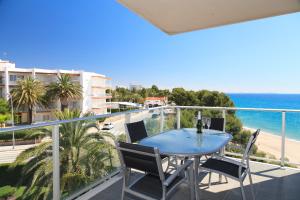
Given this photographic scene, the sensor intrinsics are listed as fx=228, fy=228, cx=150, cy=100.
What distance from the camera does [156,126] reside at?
4.86 meters

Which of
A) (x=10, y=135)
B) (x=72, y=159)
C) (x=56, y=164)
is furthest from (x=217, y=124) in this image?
(x=10, y=135)

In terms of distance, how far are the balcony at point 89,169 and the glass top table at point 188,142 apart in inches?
26.1

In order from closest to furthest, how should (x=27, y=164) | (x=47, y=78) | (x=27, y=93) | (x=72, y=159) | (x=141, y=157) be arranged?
(x=141, y=157)
(x=27, y=164)
(x=72, y=159)
(x=27, y=93)
(x=47, y=78)

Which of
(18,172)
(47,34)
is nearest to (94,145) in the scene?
(18,172)

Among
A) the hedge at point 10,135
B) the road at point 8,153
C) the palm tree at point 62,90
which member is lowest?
the road at point 8,153

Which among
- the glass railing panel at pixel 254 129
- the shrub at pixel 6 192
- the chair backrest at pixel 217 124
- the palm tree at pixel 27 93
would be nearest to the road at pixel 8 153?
the shrub at pixel 6 192

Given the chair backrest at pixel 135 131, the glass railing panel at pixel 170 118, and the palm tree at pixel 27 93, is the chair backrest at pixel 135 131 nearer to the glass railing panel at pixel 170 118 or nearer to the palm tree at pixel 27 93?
the glass railing panel at pixel 170 118

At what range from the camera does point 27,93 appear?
94.5ft

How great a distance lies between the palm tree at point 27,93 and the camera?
28.5 meters

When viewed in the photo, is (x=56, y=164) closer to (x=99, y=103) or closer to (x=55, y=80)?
(x=55, y=80)

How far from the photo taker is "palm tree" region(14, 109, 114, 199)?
8.29ft

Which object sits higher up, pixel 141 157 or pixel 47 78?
pixel 47 78

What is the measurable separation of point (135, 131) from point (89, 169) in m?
0.83

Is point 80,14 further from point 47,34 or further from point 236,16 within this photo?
point 236,16
